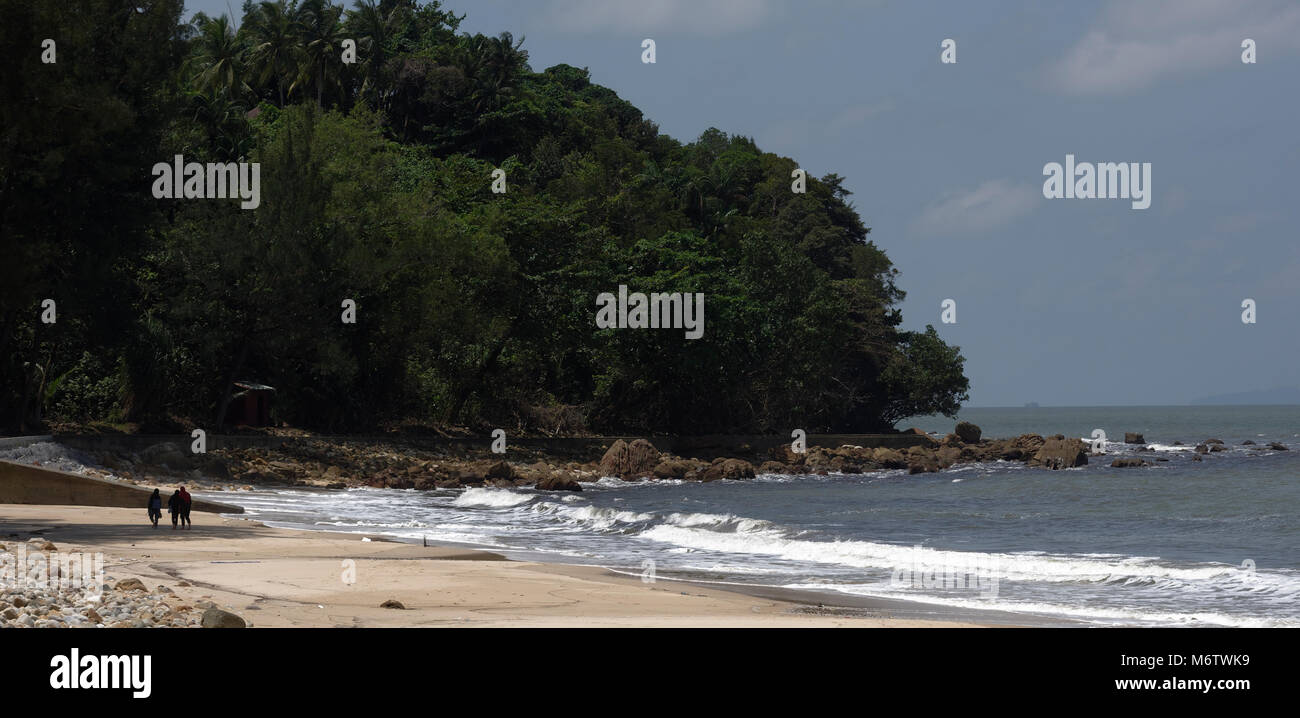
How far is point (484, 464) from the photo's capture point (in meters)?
48.8

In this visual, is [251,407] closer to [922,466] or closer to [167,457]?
[167,457]

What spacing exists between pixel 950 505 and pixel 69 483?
87.0ft

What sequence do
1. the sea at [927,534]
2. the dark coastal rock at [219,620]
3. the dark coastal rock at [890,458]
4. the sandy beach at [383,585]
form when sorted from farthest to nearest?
the dark coastal rock at [890,458] < the sea at [927,534] < the sandy beach at [383,585] < the dark coastal rock at [219,620]

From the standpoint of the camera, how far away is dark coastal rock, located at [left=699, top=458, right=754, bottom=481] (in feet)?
171

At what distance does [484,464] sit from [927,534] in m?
23.7

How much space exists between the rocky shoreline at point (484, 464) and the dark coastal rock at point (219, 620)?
83.8 ft

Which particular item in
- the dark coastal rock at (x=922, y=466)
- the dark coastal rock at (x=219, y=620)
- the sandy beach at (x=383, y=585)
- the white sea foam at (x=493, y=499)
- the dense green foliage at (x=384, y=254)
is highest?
the dense green foliage at (x=384, y=254)

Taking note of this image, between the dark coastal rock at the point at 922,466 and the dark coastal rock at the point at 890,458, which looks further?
the dark coastal rock at the point at 890,458

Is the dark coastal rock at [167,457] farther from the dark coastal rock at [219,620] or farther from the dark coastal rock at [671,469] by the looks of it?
the dark coastal rock at [219,620]

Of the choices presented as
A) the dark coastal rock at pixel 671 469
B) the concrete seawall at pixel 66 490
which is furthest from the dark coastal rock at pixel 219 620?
the dark coastal rock at pixel 671 469

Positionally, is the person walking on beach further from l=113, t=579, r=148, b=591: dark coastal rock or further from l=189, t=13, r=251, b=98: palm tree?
l=189, t=13, r=251, b=98: palm tree

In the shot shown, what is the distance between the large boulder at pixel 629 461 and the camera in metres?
51.4

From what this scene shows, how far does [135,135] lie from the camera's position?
33969 mm
